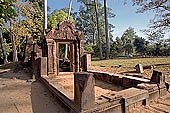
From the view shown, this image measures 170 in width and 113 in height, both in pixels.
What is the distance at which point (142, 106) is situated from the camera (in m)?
3.36

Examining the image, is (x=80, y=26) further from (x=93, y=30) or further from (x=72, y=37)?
(x=72, y=37)

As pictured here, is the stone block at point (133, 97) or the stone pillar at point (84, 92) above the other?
the stone pillar at point (84, 92)

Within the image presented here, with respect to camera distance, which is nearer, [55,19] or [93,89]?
[93,89]

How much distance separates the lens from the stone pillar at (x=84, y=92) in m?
2.54

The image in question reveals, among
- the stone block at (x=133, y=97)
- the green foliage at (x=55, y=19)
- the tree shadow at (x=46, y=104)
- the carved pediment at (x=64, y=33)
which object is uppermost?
the green foliage at (x=55, y=19)

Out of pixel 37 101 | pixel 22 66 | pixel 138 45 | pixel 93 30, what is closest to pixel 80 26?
pixel 93 30

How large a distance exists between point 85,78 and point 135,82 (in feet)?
9.52

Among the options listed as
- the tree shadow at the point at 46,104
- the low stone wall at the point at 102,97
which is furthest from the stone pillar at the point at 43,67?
the low stone wall at the point at 102,97

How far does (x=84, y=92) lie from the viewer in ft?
8.39

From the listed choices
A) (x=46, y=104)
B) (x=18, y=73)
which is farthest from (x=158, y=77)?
(x=18, y=73)

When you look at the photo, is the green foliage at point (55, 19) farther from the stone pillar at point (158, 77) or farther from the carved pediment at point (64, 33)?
the stone pillar at point (158, 77)

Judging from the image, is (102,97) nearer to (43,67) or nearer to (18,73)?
(43,67)

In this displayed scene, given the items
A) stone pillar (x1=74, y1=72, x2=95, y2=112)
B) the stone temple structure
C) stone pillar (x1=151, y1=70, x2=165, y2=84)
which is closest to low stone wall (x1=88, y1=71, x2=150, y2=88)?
the stone temple structure

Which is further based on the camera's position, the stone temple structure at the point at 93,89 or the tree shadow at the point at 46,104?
the tree shadow at the point at 46,104
